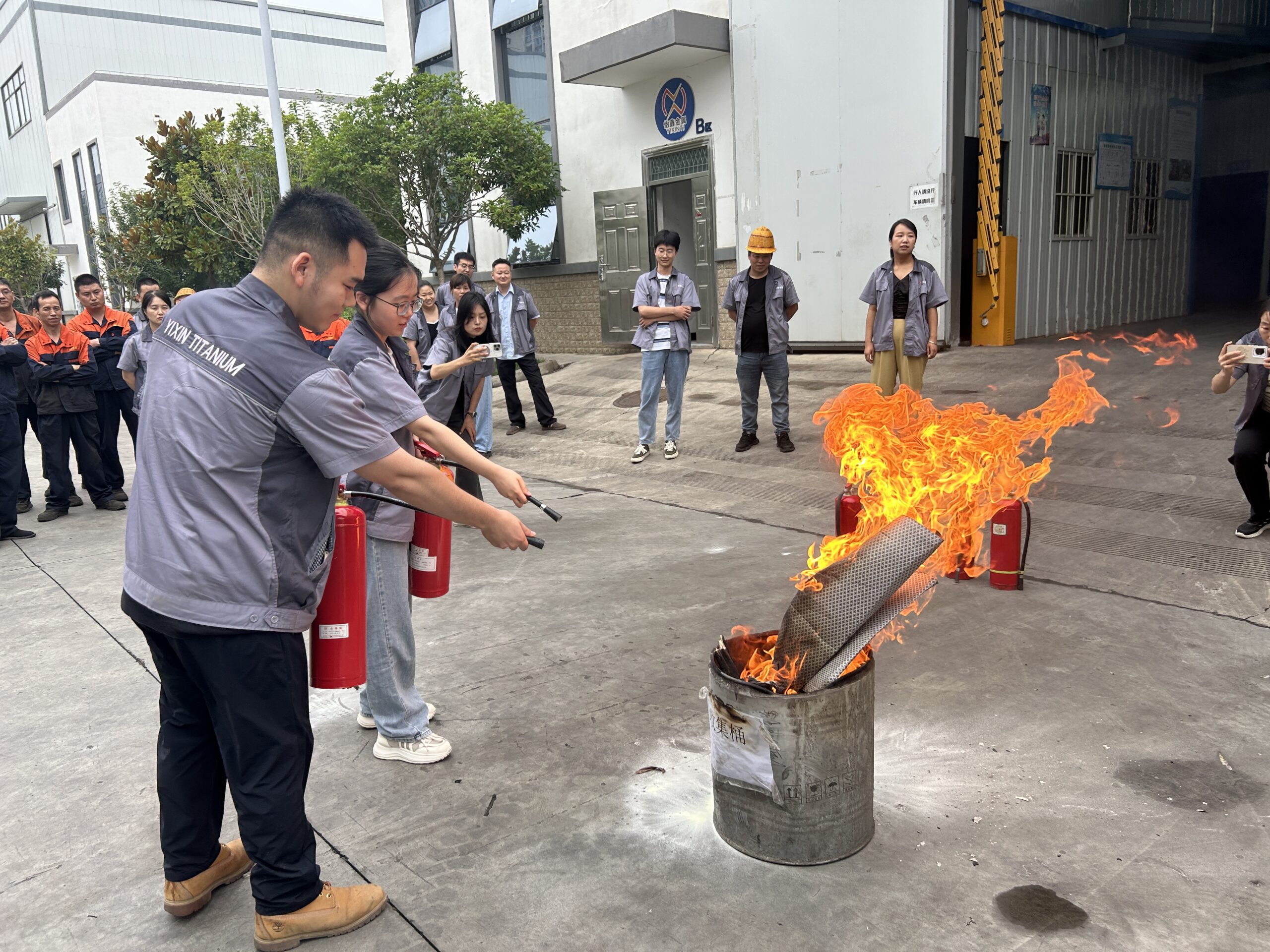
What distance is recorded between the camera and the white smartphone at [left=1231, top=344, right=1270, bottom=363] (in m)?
4.79

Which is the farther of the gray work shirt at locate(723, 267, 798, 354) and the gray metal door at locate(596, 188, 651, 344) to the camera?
the gray metal door at locate(596, 188, 651, 344)

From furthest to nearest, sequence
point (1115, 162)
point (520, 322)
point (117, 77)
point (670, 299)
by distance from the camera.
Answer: point (117, 77)
point (1115, 162)
point (520, 322)
point (670, 299)

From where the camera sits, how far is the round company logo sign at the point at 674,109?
14.5 metres

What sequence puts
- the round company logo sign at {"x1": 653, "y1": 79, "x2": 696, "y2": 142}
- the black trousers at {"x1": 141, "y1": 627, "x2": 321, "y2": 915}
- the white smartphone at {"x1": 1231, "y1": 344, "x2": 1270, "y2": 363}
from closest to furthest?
the black trousers at {"x1": 141, "y1": 627, "x2": 321, "y2": 915}
the white smartphone at {"x1": 1231, "y1": 344, "x2": 1270, "y2": 363}
the round company logo sign at {"x1": 653, "y1": 79, "x2": 696, "y2": 142}

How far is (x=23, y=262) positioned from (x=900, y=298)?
1695 inches

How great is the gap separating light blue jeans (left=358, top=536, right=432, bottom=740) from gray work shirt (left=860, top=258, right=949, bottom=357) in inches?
214

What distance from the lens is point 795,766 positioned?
2736mm

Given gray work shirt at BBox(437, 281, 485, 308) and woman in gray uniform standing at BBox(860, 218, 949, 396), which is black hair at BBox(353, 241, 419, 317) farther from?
gray work shirt at BBox(437, 281, 485, 308)

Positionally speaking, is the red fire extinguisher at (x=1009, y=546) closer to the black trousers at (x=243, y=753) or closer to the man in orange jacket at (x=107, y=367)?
the black trousers at (x=243, y=753)

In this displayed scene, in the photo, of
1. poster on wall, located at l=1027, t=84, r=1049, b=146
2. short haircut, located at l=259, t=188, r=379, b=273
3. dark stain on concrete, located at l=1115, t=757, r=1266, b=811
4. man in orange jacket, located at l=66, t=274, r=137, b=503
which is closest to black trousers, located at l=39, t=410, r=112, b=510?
man in orange jacket, located at l=66, t=274, r=137, b=503

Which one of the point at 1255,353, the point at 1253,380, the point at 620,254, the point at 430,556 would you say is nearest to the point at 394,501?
the point at 430,556

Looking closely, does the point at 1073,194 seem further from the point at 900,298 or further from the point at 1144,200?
the point at 900,298

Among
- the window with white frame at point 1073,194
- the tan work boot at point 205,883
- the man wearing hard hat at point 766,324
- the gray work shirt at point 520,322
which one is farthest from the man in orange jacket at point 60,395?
the window with white frame at point 1073,194

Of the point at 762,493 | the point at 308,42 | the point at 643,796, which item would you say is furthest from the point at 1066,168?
the point at 308,42
